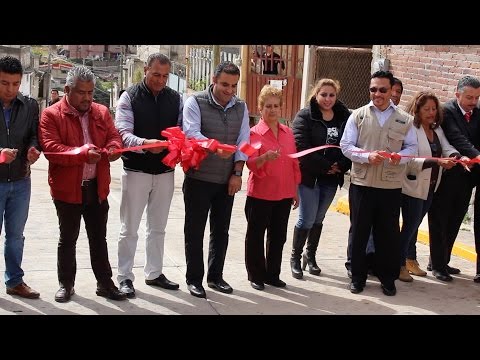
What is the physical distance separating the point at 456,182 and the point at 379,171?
48.5 inches

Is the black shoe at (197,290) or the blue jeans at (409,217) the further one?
the blue jeans at (409,217)

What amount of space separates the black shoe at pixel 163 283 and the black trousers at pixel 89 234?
0.52 meters

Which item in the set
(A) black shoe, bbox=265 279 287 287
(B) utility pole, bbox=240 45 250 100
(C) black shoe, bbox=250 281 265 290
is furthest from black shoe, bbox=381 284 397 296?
(B) utility pole, bbox=240 45 250 100

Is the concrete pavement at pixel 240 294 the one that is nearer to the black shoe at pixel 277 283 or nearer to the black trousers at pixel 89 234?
the black shoe at pixel 277 283

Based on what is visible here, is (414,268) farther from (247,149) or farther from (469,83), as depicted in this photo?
(247,149)

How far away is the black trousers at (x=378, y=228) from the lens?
21.8ft

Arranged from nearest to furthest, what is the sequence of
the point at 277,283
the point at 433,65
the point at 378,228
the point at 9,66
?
the point at 9,66
the point at 378,228
the point at 277,283
the point at 433,65

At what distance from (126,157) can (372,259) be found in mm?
2625

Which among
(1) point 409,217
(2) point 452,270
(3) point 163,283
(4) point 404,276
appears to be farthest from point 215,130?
(2) point 452,270

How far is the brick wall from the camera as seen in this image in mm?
10383

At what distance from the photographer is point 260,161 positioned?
6.45m

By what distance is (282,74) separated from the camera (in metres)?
17.5

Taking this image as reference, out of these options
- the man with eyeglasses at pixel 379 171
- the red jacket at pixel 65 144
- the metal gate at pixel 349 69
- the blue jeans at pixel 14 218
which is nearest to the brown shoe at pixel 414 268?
the man with eyeglasses at pixel 379 171

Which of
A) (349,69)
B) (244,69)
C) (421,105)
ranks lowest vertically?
(421,105)
